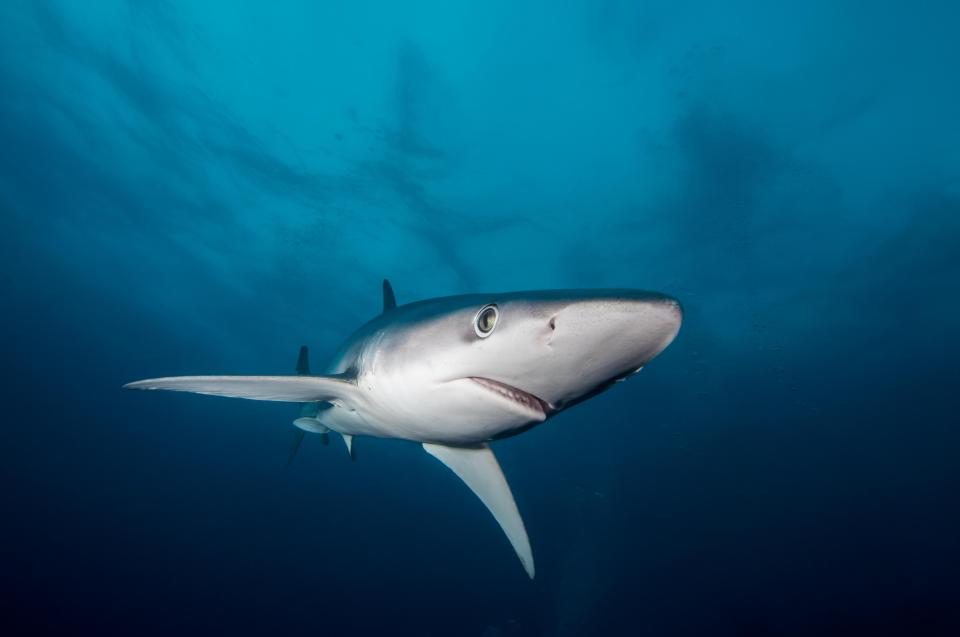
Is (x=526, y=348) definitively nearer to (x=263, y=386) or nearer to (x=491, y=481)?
(x=263, y=386)

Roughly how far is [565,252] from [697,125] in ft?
20.3

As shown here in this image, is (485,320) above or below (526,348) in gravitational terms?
above

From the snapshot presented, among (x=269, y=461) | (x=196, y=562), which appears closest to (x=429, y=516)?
(x=269, y=461)

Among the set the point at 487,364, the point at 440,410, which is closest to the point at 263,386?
the point at 440,410

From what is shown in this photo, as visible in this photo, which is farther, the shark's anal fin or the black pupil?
the shark's anal fin

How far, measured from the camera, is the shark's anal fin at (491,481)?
3611 millimetres

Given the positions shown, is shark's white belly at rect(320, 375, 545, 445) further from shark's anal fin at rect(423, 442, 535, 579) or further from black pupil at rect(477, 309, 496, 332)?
shark's anal fin at rect(423, 442, 535, 579)

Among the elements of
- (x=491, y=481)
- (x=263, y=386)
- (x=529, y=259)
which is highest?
(x=529, y=259)

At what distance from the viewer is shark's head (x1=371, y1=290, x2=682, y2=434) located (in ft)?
5.12

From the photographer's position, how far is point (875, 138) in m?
12.5

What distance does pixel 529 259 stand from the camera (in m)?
17.8

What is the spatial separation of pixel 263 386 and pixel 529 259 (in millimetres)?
15888

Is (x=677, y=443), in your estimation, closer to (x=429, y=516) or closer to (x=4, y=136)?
(x=429, y=516)

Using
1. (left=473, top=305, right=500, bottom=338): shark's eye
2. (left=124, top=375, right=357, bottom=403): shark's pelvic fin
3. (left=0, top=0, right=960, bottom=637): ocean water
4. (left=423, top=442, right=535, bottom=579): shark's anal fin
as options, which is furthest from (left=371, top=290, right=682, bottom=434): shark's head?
(left=0, top=0, right=960, bottom=637): ocean water
